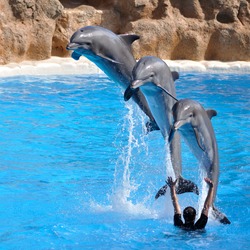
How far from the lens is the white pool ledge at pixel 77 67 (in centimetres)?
1365

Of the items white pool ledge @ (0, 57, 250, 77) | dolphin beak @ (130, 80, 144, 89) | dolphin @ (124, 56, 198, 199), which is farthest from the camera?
white pool ledge @ (0, 57, 250, 77)

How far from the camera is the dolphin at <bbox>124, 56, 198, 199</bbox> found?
5141 mm

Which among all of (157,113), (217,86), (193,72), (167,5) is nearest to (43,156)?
(157,113)

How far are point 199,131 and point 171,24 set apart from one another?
11.0 meters

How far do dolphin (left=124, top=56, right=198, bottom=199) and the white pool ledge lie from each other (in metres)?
7.91

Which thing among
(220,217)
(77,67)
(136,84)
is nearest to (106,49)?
(136,84)

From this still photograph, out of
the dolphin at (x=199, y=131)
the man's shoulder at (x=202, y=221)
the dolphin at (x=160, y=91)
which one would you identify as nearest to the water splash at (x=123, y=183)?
the dolphin at (x=160, y=91)

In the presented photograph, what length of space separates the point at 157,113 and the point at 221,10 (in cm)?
1165

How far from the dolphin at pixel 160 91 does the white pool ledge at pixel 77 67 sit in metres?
7.91

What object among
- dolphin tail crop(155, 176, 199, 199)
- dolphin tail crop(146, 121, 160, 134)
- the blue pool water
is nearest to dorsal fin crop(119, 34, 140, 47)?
dolphin tail crop(146, 121, 160, 134)

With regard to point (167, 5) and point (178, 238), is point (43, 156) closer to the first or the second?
point (178, 238)

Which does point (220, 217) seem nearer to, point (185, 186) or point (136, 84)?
point (185, 186)

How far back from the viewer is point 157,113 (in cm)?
568

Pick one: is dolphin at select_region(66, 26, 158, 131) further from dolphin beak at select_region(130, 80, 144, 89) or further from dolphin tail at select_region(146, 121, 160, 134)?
dolphin beak at select_region(130, 80, 144, 89)
